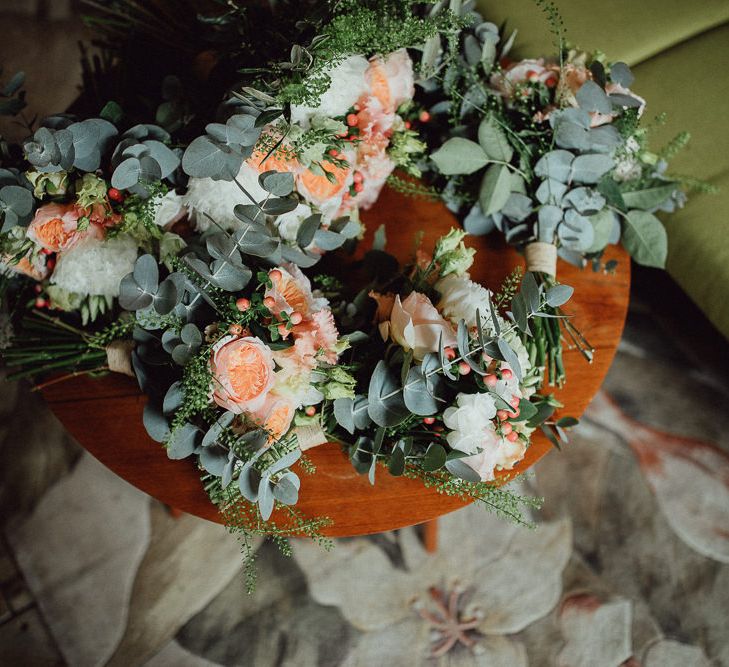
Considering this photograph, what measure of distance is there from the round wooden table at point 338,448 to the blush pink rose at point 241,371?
25cm

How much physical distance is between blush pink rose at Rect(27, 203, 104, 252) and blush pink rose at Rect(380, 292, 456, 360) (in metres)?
0.51

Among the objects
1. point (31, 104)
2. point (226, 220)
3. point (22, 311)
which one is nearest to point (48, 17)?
point (31, 104)

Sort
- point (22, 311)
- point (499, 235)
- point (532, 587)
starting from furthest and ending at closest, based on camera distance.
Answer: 1. point (532, 587)
2. point (499, 235)
3. point (22, 311)

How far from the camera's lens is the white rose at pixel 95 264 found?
98 cm

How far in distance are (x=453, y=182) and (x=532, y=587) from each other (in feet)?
3.12

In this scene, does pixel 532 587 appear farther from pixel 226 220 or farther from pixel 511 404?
pixel 226 220

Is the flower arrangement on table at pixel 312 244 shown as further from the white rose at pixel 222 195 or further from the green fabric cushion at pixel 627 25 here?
the green fabric cushion at pixel 627 25

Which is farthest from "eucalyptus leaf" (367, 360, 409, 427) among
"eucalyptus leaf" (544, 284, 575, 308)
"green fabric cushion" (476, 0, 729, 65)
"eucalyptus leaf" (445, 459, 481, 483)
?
"green fabric cushion" (476, 0, 729, 65)

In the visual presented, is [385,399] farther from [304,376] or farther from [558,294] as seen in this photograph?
[558,294]

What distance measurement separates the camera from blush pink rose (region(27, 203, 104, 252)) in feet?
3.18

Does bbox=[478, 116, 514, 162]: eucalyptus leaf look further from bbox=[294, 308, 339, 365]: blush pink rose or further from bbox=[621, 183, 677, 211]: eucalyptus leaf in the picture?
bbox=[294, 308, 339, 365]: blush pink rose

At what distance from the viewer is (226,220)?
1013 millimetres

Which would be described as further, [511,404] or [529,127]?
[529,127]

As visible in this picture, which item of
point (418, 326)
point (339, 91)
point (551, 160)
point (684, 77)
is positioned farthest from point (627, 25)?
point (418, 326)
